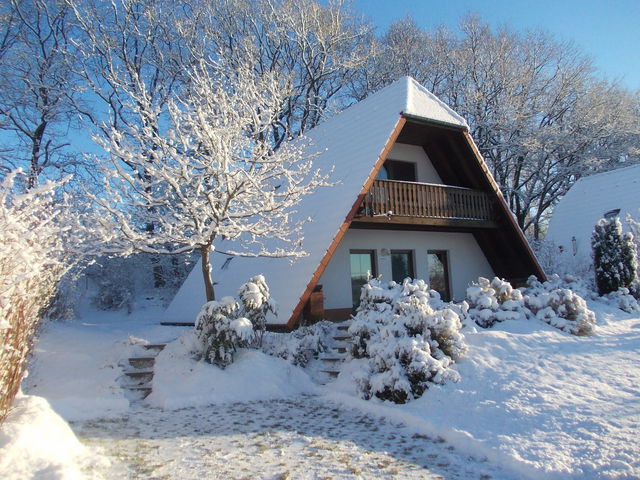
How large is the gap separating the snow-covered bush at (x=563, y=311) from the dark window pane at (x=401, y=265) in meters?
4.22

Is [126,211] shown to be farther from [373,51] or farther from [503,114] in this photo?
[503,114]

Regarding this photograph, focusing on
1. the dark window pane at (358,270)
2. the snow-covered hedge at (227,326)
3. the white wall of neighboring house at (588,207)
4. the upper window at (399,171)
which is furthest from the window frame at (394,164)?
the white wall of neighboring house at (588,207)

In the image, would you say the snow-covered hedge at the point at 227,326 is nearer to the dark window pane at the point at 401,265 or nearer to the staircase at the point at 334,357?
the staircase at the point at 334,357

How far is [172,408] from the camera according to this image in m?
7.06

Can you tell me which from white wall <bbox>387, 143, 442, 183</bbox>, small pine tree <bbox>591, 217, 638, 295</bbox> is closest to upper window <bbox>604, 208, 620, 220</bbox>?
small pine tree <bbox>591, 217, 638, 295</bbox>

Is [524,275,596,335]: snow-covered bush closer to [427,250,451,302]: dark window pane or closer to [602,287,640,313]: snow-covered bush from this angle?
[602,287,640,313]: snow-covered bush

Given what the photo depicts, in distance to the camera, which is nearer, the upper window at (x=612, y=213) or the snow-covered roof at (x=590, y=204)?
the upper window at (x=612, y=213)

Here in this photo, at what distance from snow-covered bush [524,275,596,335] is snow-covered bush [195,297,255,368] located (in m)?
5.98

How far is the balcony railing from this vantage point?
39.1 ft

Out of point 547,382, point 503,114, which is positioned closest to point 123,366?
point 547,382

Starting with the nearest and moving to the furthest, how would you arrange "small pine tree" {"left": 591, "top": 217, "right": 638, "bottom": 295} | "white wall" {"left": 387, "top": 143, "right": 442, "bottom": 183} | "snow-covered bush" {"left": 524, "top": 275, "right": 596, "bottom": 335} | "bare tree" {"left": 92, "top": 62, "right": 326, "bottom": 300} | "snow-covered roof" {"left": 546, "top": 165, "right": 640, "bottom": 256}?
1. "bare tree" {"left": 92, "top": 62, "right": 326, "bottom": 300}
2. "snow-covered bush" {"left": 524, "top": 275, "right": 596, "bottom": 335}
3. "small pine tree" {"left": 591, "top": 217, "right": 638, "bottom": 295}
4. "white wall" {"left": 387, "top": 143, "right": 442, "bottom": 183}
5. "snow-covered roof" {"left": 546, "top": 165, "right": 640, "bottom": 256}

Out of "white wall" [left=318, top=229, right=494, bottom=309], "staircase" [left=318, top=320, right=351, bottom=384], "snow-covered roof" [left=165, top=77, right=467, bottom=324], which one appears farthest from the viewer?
"white wall" [left=318, top=229, right=494, bottom=309]

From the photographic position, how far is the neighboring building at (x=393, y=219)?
1092cm

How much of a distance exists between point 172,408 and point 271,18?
22460 millimetres
